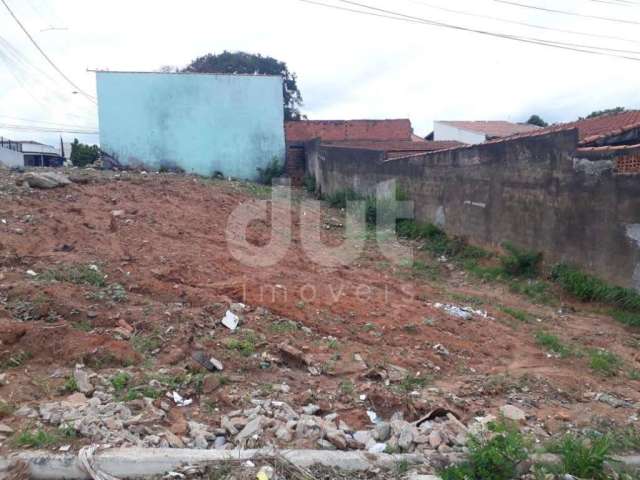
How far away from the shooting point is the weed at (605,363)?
500cm

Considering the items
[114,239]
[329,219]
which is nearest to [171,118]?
A: [329,219]

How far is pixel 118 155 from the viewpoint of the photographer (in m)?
20.6

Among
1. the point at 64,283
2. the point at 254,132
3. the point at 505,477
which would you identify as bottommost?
the point at 505,477

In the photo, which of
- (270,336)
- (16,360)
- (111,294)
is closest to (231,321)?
(270,336)

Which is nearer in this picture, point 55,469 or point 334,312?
point 55,469

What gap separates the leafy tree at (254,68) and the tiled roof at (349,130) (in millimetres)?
7283

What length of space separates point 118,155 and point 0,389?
59.7 feet

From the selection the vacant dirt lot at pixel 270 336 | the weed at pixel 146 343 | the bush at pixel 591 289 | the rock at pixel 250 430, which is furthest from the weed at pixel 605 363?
the weed at pixel 146 343

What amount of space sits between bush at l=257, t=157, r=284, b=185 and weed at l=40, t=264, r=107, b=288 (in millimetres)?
14654

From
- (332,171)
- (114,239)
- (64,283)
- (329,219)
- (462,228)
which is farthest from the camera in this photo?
(332,171)

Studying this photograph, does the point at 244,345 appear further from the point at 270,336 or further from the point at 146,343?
the point at 146,343

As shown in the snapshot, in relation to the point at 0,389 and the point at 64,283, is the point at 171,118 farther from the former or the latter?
the point at 0,389

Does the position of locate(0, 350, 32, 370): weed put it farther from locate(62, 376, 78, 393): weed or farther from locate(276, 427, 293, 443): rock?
locate(276, 427, 293, 443): rock

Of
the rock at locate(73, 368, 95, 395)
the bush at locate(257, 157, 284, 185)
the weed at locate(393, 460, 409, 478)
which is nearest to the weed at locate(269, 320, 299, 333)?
the rock at locate(73, 368, 95, 395)
